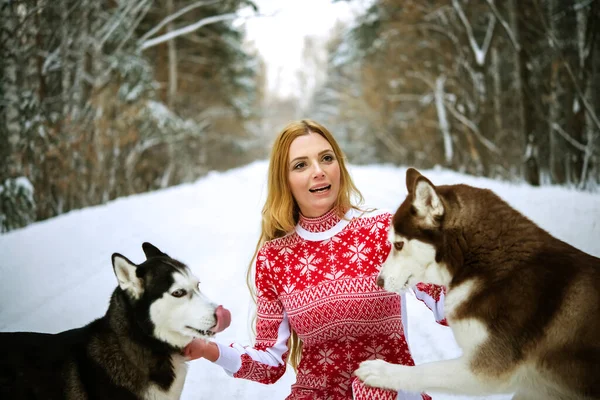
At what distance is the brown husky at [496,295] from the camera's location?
1.59 meters

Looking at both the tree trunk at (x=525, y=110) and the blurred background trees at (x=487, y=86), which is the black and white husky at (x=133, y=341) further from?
the tree trunk at (x=525, y=110)

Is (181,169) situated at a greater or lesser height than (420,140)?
lesser

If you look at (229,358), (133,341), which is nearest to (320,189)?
(229,358)

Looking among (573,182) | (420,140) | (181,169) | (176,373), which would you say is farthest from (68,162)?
Answer: (420,140)

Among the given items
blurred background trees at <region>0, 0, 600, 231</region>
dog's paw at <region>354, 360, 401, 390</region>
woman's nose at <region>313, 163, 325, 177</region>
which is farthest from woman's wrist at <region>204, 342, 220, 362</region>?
blurred background trees at <region>0, 0, 600, 231</region>

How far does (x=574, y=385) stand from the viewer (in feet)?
5.13

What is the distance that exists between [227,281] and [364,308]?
2367 mm

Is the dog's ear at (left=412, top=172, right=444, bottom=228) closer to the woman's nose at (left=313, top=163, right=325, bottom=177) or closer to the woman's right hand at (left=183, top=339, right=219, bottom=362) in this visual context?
the woman's nose at (left=313, top=163, right=325, bottom=177)

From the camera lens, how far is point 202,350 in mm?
2162

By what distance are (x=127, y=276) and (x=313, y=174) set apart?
44.5 inches

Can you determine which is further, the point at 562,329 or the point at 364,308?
the point at 364,308

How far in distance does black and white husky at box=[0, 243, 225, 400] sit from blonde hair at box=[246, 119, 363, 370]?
1.64ft

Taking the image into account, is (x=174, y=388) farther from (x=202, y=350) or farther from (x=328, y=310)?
(x=328, y=310)

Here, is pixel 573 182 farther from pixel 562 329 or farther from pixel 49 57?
pixel 49 57
